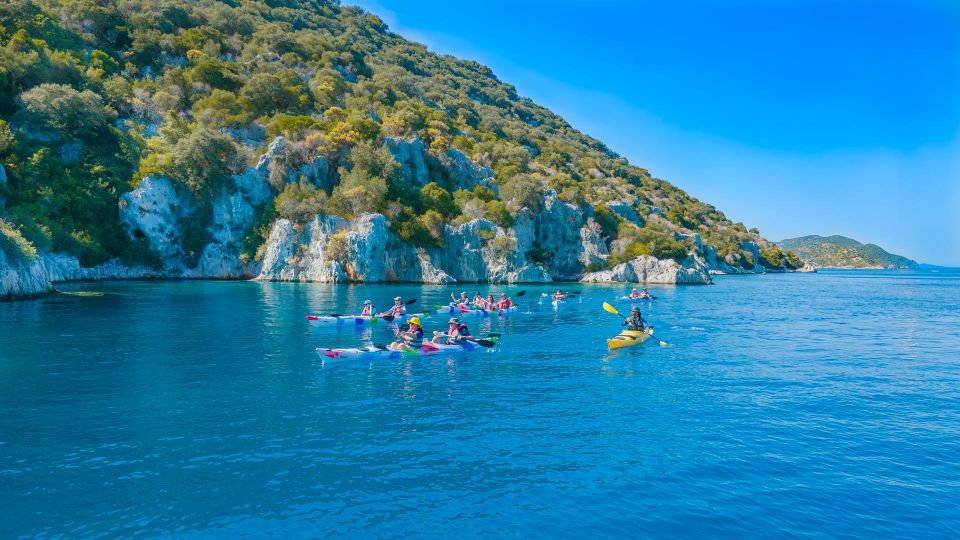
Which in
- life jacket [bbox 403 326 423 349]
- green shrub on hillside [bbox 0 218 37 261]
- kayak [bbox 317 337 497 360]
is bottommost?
kayak [bbox 317 337 497 360]

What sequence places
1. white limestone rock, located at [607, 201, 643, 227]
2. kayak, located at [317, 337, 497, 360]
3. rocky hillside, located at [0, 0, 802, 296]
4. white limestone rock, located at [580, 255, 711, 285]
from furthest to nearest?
white limestone rock, located at [607, 201, 643, 227] < white limestone rock, located at [580, 255, 711, 285] < rocky hillside, located at [0, 0, 802, 296] < kayak, located at [317, 337, 497, 360]

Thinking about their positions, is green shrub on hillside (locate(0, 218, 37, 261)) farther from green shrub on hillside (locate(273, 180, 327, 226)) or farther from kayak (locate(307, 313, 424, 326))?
green shrub on hillside (locate(273, 180, 327, 226))

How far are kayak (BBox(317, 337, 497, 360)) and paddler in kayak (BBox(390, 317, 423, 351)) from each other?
0.71 feet

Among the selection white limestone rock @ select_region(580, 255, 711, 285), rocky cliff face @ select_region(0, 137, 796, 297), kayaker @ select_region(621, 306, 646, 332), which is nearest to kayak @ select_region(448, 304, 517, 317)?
kayaker @ select_region(621, 306, 646, 332)

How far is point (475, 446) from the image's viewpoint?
1462 cm

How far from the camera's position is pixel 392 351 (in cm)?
2727

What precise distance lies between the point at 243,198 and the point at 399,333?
62711 mm

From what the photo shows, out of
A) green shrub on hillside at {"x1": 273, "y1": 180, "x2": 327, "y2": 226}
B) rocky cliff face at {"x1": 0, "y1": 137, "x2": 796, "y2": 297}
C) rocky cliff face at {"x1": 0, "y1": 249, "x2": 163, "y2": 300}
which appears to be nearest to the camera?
rocky cliff face at {"x1": 0, "y1": 249, "x2": 163, "y2": 300}

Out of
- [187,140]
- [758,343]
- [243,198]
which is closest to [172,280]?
[243,198]

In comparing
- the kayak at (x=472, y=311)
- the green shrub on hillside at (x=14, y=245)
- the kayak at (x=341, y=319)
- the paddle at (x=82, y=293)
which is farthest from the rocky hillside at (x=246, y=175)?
the kayak at (x=472, y=311)

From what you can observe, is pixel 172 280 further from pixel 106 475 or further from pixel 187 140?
pixel 106 475

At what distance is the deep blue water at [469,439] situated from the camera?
423 inches

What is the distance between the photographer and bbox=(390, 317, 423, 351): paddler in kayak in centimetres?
A: 2767

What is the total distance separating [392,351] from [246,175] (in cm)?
6567
